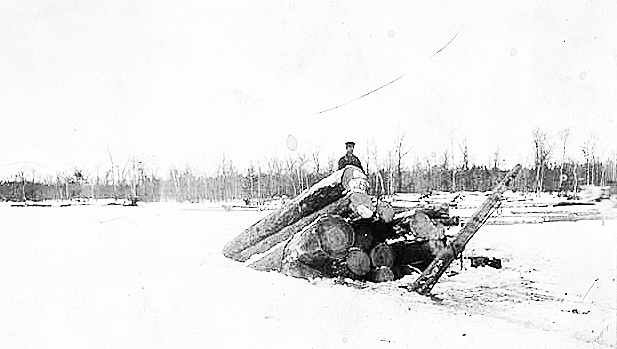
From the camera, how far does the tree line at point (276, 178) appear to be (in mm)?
5031

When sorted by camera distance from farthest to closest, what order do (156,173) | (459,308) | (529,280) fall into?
(529,280), (156,173), (459,308)

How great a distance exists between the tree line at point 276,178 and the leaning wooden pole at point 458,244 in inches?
13.9

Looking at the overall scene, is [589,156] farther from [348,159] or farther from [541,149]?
[348,159]

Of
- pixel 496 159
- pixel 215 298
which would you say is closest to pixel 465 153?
pixel 496 159

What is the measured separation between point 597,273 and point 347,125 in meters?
3.20

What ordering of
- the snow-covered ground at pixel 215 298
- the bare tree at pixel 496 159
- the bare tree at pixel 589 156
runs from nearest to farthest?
the snow-covered ground at pixel 215 298
the bare tree at pixel 589 156
the bare tree at pixel 496 159

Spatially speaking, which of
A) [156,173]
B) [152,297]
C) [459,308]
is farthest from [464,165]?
[152,297]

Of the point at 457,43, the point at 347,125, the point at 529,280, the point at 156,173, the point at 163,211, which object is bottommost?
the point at 529,280

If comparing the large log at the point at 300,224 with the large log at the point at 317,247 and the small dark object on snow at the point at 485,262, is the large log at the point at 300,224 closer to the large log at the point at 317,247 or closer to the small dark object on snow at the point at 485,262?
the large log at the point at 317,247

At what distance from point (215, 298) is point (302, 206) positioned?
2015 mm

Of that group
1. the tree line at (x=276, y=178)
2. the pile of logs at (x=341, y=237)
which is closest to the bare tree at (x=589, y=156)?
the tree line at (x=276, y=178)

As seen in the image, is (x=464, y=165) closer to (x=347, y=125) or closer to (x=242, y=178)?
(x=347, y=125)

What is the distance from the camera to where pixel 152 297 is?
146 inches

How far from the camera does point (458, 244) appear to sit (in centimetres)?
528
